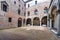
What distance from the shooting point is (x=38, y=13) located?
30250 mm

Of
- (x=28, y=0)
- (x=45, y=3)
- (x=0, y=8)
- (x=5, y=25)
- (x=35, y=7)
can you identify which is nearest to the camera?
(x=0, y=8)

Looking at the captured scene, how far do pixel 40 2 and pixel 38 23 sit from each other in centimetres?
699

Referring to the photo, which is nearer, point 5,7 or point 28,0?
point 5,7

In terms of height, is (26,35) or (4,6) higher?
(4,6)

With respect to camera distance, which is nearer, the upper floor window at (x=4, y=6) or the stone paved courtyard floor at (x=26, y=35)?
the stone paved courtyard floor at (x=26, y=35)

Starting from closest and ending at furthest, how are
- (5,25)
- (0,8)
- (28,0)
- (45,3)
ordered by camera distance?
(0,8) < (5,25) < (45,3) < (28,0)

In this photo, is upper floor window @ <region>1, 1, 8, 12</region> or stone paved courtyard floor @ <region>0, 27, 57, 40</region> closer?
stone paved courtyard floor @ <region>0, 27, 57, 40</region>

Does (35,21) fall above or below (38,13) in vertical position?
below

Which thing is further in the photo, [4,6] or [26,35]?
[4,6]

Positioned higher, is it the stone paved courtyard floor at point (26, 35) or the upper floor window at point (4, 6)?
the upper floor window at point (4, 6)

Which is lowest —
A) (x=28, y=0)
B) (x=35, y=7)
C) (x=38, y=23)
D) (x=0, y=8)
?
(x=38, y=23)

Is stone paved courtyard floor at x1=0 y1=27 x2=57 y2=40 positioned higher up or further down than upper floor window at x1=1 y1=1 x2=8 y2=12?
further down

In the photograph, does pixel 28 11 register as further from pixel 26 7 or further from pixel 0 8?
pixel 0 8

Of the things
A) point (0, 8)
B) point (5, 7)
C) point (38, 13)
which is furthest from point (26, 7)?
point (0, 8)
